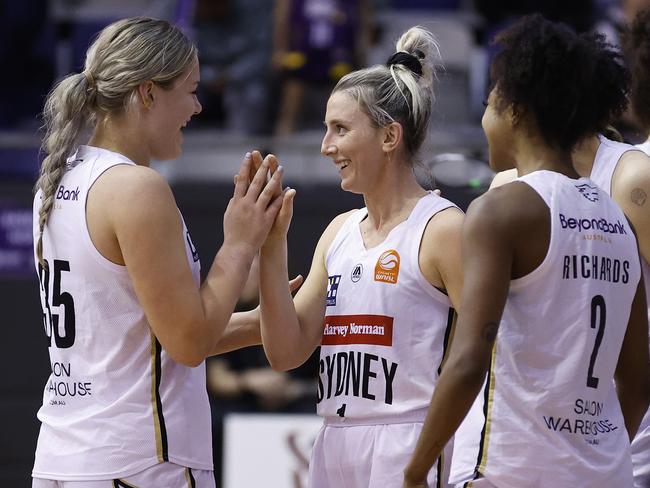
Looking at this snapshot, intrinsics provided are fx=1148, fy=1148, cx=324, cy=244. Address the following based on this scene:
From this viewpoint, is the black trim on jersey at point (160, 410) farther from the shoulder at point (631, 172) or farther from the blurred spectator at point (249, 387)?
the blurred spectator at point (249, 387)

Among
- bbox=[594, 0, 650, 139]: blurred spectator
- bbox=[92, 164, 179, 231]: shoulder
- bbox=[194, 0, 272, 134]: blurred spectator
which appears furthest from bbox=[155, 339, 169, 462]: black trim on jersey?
bbox=[194, 0, 272, 134]: blurred spectator

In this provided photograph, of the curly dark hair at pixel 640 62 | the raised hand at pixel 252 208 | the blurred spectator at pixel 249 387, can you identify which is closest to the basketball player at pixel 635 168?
the curly dark hair at pixel 640 62

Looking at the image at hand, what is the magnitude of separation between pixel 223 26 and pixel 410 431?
5278 mm

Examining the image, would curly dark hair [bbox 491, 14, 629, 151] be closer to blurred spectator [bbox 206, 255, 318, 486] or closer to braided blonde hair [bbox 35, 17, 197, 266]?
braided blonde hair [bbox 35, 17, 197, 266]

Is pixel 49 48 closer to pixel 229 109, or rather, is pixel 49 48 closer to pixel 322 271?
pixel 229 109

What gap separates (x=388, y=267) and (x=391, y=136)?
1.35 feet

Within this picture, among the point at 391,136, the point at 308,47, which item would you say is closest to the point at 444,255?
the point at 391,136

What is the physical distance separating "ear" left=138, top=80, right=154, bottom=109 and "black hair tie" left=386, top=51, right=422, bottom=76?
760 millimetres

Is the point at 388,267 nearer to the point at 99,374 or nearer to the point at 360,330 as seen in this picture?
the point at 360,330

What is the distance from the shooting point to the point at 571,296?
2.62m

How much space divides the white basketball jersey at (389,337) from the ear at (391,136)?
0.23m

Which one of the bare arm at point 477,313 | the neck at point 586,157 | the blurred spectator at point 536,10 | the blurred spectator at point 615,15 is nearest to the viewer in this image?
the bare arm at point 477,313

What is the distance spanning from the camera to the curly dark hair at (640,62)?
129 inches

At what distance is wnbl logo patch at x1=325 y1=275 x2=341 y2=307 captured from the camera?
10.6 ft
